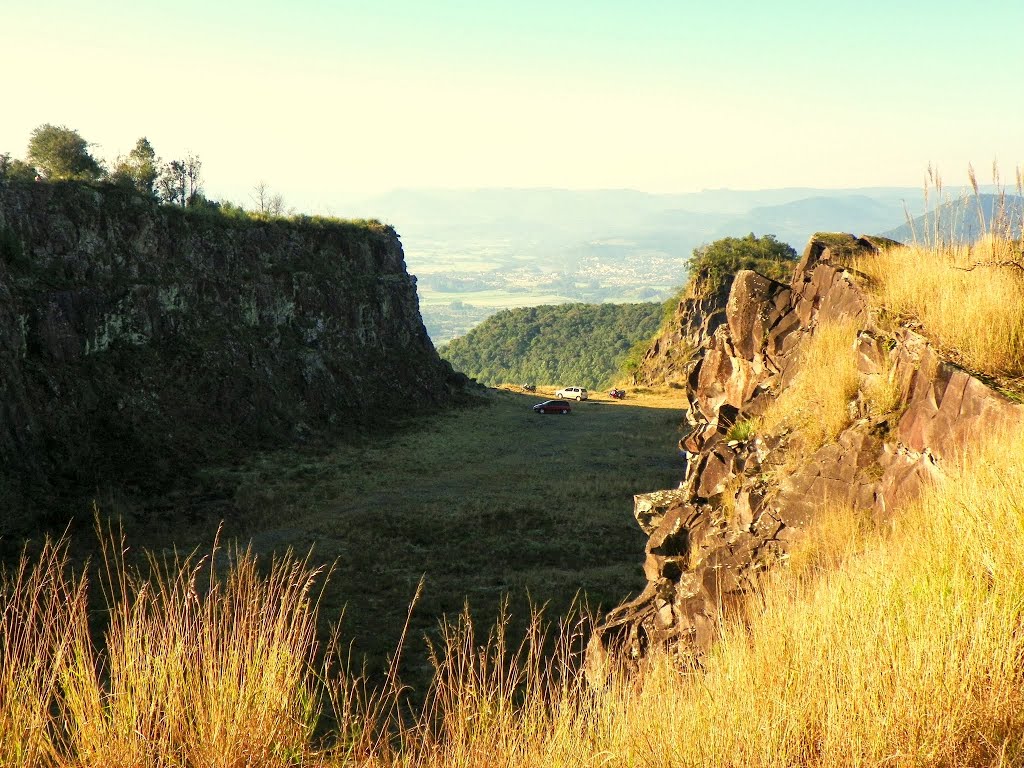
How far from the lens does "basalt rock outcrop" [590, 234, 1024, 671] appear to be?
783cm

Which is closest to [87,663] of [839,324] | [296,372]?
[839,324]

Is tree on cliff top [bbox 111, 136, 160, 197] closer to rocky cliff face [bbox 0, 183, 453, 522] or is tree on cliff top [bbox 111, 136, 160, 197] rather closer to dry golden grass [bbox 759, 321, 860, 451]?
rocky cliff face [bbox 0, 183, 453, 522]

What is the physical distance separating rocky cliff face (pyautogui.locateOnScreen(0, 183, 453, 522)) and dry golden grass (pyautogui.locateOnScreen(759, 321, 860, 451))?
2122cm

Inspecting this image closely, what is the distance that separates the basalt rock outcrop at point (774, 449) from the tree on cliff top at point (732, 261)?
5804 cm

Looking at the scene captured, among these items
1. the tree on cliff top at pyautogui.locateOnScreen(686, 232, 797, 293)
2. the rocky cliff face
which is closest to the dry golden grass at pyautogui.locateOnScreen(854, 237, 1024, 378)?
the rocky cliff face

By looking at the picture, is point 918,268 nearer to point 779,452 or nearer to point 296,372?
point 779,452

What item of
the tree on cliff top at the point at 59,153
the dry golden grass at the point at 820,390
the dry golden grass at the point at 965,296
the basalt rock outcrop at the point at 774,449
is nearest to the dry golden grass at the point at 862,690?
the basalt rock outcrop at the point at 774,449

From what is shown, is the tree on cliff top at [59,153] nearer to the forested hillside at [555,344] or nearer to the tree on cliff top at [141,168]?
the tree on cliff top at [141,168]

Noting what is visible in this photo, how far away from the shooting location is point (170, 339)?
34.8 metres

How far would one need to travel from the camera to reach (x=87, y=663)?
4.42m

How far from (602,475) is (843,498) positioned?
23.0 meters

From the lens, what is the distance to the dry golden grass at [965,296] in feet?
26.9

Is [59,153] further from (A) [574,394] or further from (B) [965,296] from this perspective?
(B) [965,296]

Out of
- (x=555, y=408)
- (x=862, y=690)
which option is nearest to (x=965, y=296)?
(x=862, y=690)
